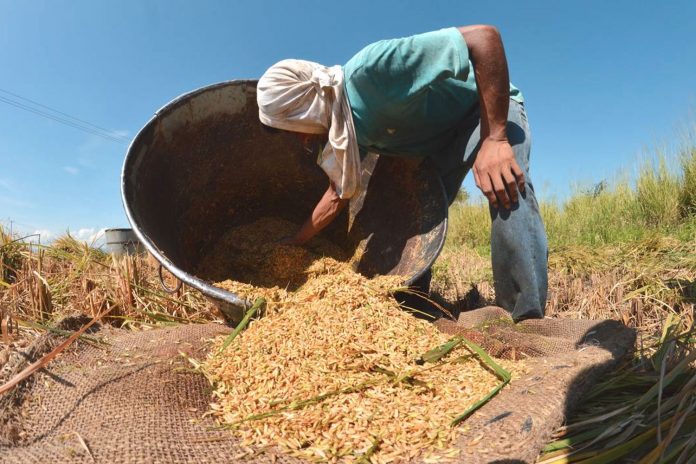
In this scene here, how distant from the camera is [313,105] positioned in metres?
1.96

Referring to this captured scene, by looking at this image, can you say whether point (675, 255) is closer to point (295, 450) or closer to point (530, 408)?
point (530, 408)

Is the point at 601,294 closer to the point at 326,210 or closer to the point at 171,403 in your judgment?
the point at 326,210

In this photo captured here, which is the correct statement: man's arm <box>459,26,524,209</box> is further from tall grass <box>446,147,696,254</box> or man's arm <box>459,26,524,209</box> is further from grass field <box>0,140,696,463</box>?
tall grass <box>446,147,696,254</box>

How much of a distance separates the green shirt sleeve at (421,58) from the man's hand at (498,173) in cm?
33

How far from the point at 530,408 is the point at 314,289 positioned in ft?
3.13

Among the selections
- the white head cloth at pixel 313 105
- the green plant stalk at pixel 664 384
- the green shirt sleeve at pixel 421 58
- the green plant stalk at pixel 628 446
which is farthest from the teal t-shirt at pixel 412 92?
the green plant stalk at pixel 628 446

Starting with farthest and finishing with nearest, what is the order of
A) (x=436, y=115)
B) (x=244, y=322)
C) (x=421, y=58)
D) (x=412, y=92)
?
(x=436, y=115)
(x=412, y=92)
(x=421, y=58)
(x=244, y=322)

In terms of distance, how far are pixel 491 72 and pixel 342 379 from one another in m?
1.40

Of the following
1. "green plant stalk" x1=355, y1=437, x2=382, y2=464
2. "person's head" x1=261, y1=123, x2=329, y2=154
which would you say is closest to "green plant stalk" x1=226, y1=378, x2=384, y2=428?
"green plant stalk" x1=355, y1=437, x2=382, y2=464

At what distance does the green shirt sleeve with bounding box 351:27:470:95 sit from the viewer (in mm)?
1745

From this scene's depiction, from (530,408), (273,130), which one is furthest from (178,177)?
(530,408)

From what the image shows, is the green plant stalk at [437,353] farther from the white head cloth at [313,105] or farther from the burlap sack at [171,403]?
the white head cloth at [313,105]

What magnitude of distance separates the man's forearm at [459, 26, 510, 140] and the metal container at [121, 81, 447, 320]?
496 millimetres

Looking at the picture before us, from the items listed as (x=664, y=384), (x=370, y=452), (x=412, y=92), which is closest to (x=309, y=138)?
(x=412, y=92)
